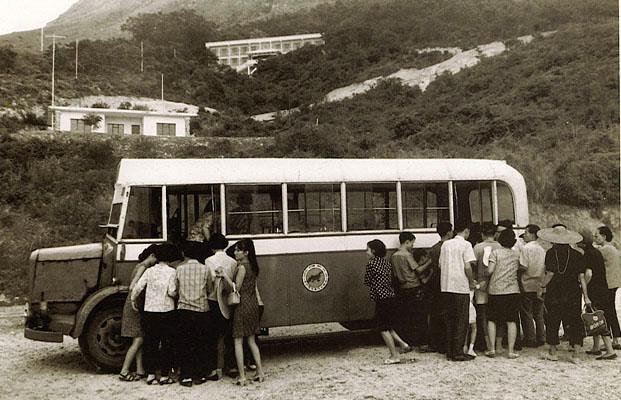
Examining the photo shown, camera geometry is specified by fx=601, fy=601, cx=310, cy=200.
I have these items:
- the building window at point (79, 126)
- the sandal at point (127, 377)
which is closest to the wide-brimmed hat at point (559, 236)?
the sandal at point (127, 377)

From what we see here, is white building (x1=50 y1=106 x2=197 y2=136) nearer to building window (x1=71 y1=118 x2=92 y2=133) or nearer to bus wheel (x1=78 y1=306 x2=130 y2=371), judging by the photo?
building window (x1=71 y1=118 x2=92 y2=133)

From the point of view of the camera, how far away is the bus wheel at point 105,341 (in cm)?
750

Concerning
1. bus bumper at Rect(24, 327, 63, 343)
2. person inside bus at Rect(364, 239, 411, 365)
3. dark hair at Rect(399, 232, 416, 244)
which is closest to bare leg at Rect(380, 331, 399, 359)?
person inside bus at Rect(364, 239, 411, 365)

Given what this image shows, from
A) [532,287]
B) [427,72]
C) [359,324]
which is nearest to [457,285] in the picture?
[532,287]

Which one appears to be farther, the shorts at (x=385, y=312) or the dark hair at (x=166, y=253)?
the shorts at (x=385, y=312)

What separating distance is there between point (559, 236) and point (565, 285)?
632 mm

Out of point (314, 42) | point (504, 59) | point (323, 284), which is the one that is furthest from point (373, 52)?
point (323, 284)

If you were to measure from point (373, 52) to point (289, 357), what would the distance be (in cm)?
4833

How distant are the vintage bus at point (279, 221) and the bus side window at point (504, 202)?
2 centimetres

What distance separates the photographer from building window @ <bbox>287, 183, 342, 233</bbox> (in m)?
8.27

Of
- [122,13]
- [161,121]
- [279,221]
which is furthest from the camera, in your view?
[122,13]

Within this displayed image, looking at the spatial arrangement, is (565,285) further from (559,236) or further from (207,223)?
(207,223)

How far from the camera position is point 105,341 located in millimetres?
7574

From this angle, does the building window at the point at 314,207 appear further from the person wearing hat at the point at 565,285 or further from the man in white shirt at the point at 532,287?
the person wearing hat at the point at 565,285
